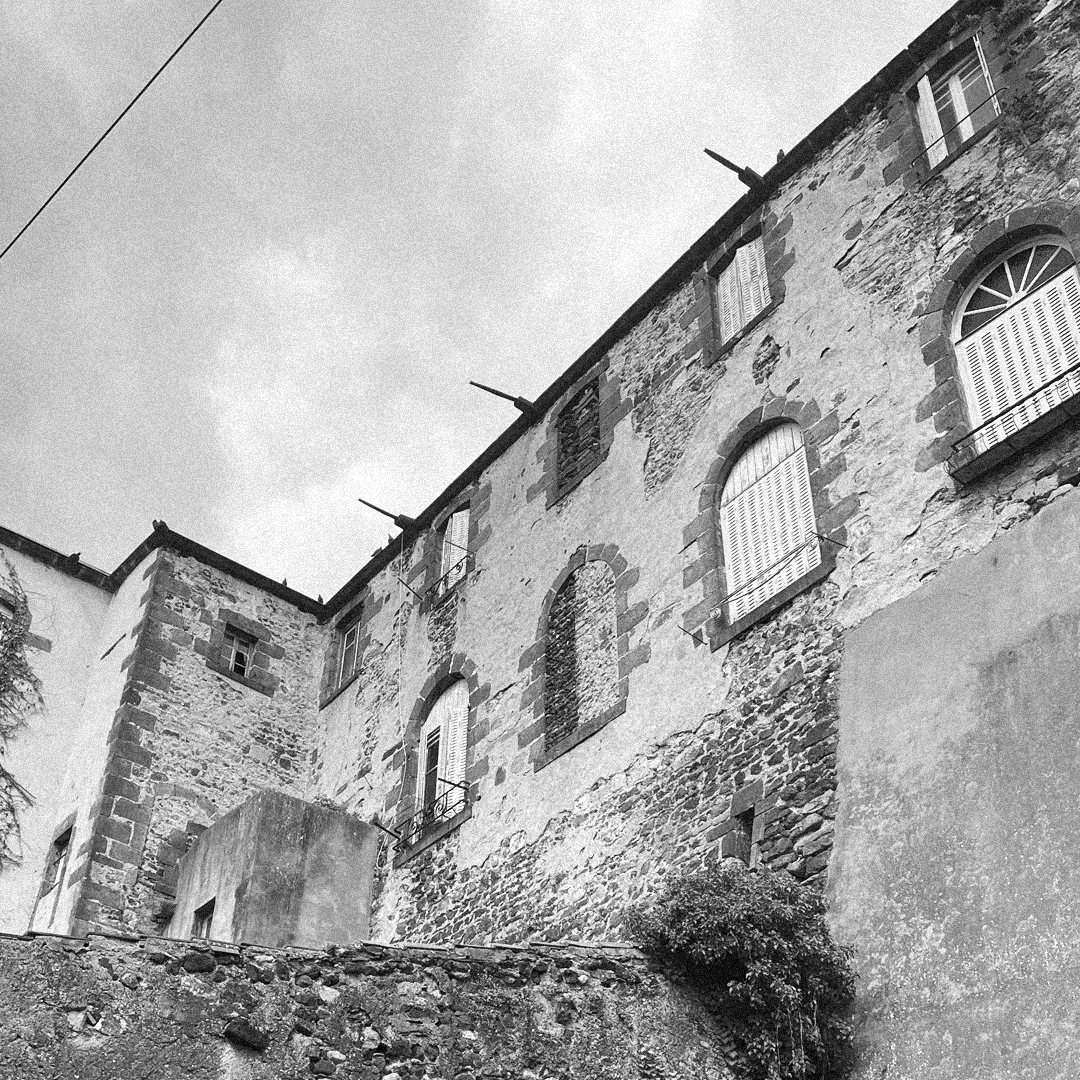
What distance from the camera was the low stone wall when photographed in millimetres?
7348

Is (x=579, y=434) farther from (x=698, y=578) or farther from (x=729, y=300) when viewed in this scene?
(x=698, y=578)

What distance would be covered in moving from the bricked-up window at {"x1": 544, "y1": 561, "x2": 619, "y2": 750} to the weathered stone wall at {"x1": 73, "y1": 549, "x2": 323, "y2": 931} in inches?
202

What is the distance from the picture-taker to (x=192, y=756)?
54.2 feet

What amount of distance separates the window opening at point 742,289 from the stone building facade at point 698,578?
0.03 metres

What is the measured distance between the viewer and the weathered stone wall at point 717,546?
33.4ft

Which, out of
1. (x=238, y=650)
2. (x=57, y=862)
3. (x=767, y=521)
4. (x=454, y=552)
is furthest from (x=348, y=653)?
(x=767, y=521)

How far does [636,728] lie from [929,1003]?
407 centimetres

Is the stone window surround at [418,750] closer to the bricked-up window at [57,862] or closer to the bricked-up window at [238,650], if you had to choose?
the bricked-up window at [238,650]

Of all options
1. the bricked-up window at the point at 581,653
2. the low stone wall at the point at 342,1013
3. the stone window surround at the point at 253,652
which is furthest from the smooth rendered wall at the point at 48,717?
the low stone wall at the point at 342,1013

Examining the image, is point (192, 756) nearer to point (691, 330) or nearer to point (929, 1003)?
point (691, 330)

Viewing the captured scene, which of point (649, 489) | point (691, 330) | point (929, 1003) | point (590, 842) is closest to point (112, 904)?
point (590, 842)

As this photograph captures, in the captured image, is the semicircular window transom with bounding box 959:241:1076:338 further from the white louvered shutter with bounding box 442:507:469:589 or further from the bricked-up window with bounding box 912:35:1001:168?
the white louvered shutter with bounding box 442:507:469:589

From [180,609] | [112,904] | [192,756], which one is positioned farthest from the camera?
[180,609]

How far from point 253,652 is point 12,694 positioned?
2.95m
